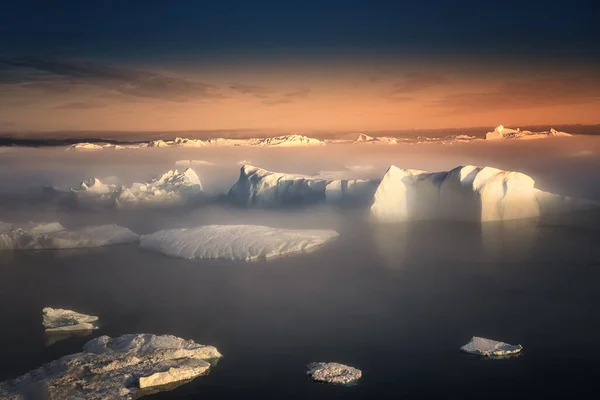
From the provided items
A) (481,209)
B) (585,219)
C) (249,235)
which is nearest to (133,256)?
(249,235)

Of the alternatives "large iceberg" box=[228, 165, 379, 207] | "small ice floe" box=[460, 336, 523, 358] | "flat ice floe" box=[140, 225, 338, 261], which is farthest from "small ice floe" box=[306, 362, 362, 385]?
"large iceberg" box=[228, 165, 379, 207]

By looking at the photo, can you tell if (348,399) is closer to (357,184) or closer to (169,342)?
(169,342)

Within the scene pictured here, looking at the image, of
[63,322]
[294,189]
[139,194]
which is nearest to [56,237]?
[139,194]

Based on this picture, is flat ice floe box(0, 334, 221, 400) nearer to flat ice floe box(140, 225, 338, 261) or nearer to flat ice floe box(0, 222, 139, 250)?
flat ice floe box(140, 225, 338, 261)

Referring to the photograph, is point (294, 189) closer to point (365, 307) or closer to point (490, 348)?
point (365, 307)

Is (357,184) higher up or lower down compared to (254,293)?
higher up

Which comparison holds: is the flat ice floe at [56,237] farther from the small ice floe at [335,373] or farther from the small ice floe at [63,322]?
the small ice floe at [335,373]

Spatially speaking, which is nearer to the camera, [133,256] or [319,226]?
[133,256]
